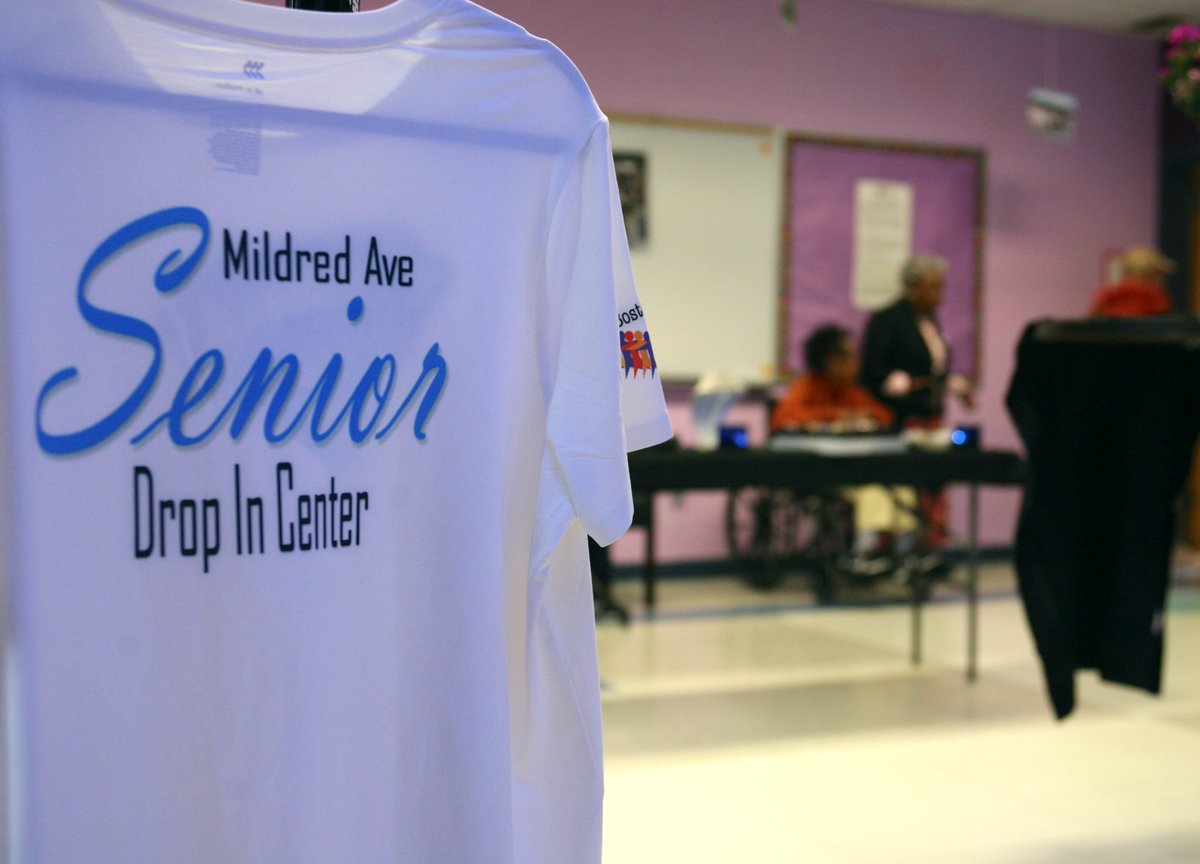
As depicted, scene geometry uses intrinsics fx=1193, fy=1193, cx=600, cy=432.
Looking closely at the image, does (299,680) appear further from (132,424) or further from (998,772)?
(998,772)

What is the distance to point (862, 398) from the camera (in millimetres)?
5027

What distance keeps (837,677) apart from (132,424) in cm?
299

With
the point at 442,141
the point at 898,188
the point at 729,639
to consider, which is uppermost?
the point at 898,188

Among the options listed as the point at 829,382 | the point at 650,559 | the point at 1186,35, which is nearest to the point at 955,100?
the point at 829,382

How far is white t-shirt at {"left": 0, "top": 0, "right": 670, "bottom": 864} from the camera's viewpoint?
1.06 meters

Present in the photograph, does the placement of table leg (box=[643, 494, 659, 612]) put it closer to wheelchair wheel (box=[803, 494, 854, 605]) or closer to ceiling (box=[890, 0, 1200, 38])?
wheelchair wheel (box=[803, 494, 854, 605])

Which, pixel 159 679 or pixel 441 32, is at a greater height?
pixel 441 32

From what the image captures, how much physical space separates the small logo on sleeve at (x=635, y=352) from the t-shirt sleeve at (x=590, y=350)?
0.09ft

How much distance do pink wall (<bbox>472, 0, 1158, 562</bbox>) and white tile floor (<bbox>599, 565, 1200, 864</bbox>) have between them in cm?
166

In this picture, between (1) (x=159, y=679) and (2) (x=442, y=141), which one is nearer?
(1) (x=159, y=679)

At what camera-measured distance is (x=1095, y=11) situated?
6156 mm

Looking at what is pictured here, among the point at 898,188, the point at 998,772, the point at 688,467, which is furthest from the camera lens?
the point at 898,188

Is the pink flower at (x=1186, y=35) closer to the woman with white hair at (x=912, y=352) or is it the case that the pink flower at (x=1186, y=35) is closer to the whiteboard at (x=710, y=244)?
the woman with white hair at (x=912, y=352)

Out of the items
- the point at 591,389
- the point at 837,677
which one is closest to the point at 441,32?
the point at 591,389
